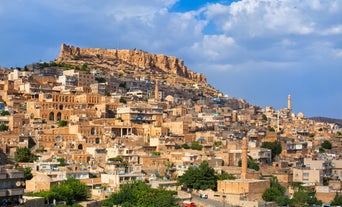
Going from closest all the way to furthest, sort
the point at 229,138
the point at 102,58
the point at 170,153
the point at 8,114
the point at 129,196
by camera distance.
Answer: the point at 129,196 → the point at 170,153 → the point at 8,114 → the point at 229,138 → the point at 102,58

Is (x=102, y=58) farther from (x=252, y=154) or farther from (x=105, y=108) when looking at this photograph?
(x=252, y=154)

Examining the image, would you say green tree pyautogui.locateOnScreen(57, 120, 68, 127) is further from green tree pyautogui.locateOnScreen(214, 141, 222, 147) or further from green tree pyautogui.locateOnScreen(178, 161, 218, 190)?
green tree pyautogui.locateOnScreen(178, 161, 218, 190)

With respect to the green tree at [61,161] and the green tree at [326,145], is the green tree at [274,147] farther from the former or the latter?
the green tree at [61,161]

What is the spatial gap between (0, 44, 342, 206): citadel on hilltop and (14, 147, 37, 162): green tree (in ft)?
1.86

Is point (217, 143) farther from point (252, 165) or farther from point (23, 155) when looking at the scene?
point (23, 155)

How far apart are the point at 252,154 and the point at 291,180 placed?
3923 mm

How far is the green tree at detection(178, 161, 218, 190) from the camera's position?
36.0m

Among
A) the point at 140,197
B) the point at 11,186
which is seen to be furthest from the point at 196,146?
the point at 11,186

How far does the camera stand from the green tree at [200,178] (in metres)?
36.0

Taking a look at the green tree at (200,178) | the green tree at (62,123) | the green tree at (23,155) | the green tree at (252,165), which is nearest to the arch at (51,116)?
the green tree at (62,123)

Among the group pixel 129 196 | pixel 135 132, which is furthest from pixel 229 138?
pixel 129 196

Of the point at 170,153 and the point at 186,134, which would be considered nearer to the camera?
the point at 170,153

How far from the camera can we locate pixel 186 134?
46688 millimetres

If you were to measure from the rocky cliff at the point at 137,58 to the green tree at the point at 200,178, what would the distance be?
45.0 metres
